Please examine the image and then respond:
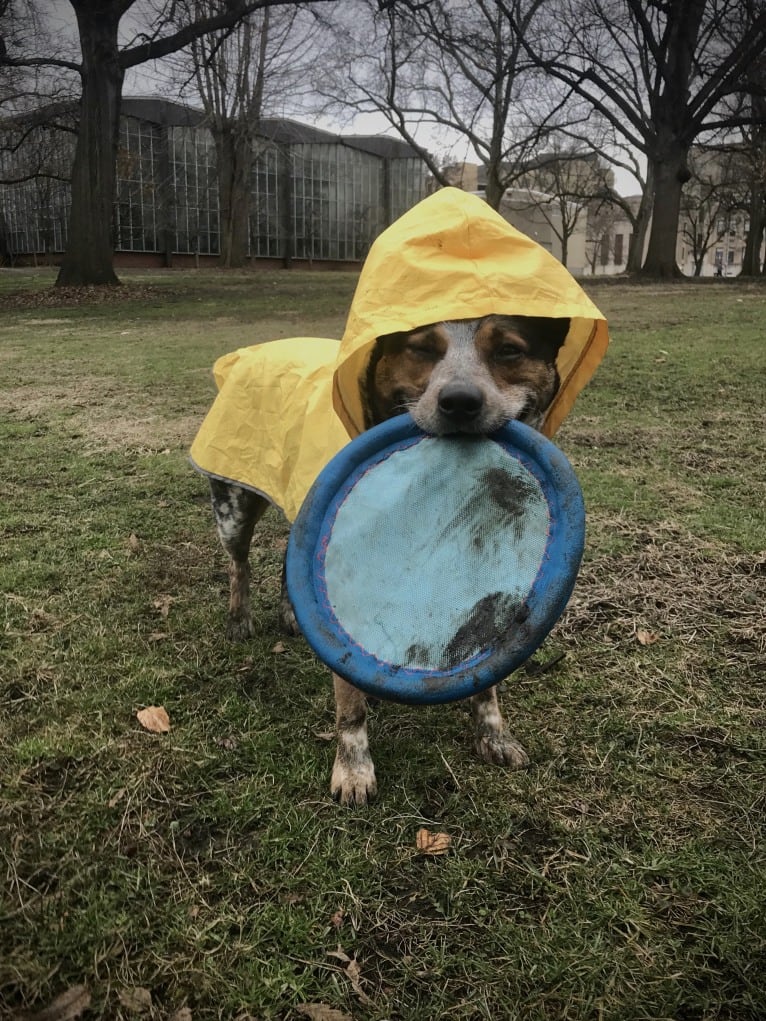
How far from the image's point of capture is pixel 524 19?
25359 millimetres

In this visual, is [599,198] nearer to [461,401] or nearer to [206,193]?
[206,193]

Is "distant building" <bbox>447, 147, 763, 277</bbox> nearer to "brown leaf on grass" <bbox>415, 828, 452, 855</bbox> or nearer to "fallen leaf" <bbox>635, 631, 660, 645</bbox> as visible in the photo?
"fallen leaf" <bbox>635, 631, 660, 645</bbox>

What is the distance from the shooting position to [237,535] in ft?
12.0

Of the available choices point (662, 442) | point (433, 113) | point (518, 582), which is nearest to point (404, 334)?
point (518, 582)

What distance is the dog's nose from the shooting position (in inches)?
95.2

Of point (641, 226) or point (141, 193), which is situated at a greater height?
point (141, 193)

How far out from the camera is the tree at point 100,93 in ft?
65.9

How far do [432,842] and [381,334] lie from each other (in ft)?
5.13

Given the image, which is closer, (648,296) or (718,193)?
(648,296)

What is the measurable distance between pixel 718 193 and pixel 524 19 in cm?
2485

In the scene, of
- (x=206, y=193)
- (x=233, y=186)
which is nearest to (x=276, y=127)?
(x=206, y=193)

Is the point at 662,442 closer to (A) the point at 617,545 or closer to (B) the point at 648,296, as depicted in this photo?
(A) the point at 617,545

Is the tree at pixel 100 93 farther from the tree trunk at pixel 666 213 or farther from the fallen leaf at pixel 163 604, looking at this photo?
the fallen leaf at pixel 163 604

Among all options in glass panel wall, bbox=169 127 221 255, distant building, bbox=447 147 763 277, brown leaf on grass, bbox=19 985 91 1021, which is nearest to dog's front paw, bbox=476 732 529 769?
brown leaf on grass, bbox=19 985 91 1021
